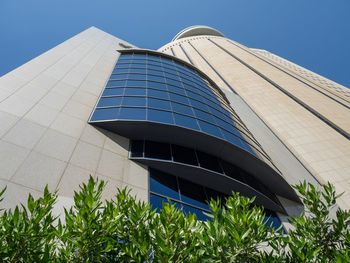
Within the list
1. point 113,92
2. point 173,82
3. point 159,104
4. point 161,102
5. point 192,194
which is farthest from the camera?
point 173,82

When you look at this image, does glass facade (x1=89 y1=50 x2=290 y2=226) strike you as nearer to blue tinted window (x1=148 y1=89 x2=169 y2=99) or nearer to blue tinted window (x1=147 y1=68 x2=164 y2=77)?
blue tinted window (x1=148 y1=89 x2=169 y2=99)

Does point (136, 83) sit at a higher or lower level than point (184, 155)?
higher

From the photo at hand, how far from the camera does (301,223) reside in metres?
4.46

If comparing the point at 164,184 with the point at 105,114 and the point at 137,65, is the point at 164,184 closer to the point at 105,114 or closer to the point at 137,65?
the point at 105,114

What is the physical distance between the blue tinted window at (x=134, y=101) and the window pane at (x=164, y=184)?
376cm

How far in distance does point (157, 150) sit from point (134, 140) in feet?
4.15

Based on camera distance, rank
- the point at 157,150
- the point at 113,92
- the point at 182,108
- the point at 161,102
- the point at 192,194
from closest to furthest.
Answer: the point at 192,194, the point at 157,150, the point at 161,102, the point at 182,108, the point at 113,92

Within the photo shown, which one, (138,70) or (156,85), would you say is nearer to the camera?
(156,85)

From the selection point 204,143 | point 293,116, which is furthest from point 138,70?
point 293,116

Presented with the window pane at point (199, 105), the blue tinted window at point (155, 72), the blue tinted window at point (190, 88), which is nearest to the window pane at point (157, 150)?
the window pane at point (199, 105)

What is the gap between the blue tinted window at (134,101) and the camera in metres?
11.2

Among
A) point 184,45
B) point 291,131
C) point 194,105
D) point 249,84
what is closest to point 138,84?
point 194,105

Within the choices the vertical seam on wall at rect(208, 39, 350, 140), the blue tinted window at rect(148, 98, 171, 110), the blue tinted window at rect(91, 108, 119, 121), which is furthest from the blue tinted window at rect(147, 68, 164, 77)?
the vertical seam on wall at rect(208, 39, 350, 140)

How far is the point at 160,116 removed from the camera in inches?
424
